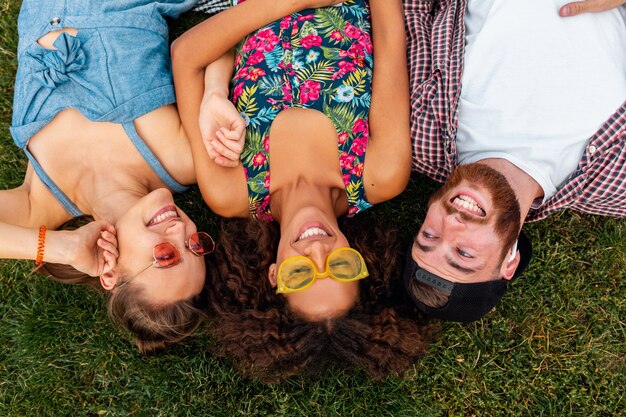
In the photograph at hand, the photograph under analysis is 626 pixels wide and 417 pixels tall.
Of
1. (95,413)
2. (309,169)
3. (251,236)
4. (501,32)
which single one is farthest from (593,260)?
(95,413)

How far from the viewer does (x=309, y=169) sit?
12.4 ft

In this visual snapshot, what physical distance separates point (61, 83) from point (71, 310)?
189cm

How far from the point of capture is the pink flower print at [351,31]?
3.82 m

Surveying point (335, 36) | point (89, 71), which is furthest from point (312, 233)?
point (89, 71)

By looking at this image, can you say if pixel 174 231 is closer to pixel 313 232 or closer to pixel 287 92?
pixel 313 232

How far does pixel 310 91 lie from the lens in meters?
3.72

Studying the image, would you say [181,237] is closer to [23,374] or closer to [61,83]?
[61,83]

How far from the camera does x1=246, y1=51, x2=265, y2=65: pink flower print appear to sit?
379 cm

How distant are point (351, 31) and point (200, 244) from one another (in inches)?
76.8

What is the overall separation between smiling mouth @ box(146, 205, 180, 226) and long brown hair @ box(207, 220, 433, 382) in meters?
0.47

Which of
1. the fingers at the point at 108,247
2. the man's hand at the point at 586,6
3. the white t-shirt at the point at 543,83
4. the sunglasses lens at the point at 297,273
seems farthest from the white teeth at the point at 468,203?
the fingers at the point at 108,247

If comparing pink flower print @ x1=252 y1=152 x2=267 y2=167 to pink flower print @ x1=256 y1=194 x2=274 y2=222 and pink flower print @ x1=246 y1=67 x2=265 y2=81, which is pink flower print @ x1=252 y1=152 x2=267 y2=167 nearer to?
pink flower print @ x1=256 y1=194 x2=274 y2=222

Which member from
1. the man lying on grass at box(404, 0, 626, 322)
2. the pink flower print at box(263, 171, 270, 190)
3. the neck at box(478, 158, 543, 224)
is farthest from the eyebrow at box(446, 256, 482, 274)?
the pink flower print at box(263, 171, 270, 190)

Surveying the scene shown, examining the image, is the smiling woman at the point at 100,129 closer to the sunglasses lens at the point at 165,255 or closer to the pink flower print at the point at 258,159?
the sunglasses lens at the point at 165,255
